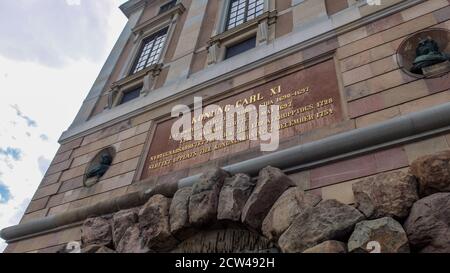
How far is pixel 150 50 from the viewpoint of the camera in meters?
13.7

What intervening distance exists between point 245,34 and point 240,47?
43 cm

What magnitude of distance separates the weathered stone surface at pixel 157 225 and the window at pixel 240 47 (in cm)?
550

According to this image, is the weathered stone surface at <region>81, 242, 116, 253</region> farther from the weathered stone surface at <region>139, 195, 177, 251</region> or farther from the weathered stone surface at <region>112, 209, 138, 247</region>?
the weathered stone surface at <region>139, 195, 177, 251</region>

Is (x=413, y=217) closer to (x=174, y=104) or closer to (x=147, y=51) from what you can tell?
(x=174, y=104)

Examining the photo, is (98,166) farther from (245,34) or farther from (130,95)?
(245,34)

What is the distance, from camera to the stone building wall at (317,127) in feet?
16.7

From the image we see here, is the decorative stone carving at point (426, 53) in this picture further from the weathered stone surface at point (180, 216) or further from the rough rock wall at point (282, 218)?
the weathered stone surface at point (180, 216)

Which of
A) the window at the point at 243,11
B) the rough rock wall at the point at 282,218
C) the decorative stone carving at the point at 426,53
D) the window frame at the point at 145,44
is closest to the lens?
the rough rock wall at the point at 282,218

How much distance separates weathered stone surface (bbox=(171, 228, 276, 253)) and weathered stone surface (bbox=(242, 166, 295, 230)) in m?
0.31

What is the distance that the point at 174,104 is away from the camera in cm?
906

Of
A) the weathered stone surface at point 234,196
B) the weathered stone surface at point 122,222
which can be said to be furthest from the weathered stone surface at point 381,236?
the weathered stone surface at point 122,222

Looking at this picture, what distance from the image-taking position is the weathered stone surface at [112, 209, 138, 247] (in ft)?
20.8

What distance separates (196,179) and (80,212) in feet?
10.5
